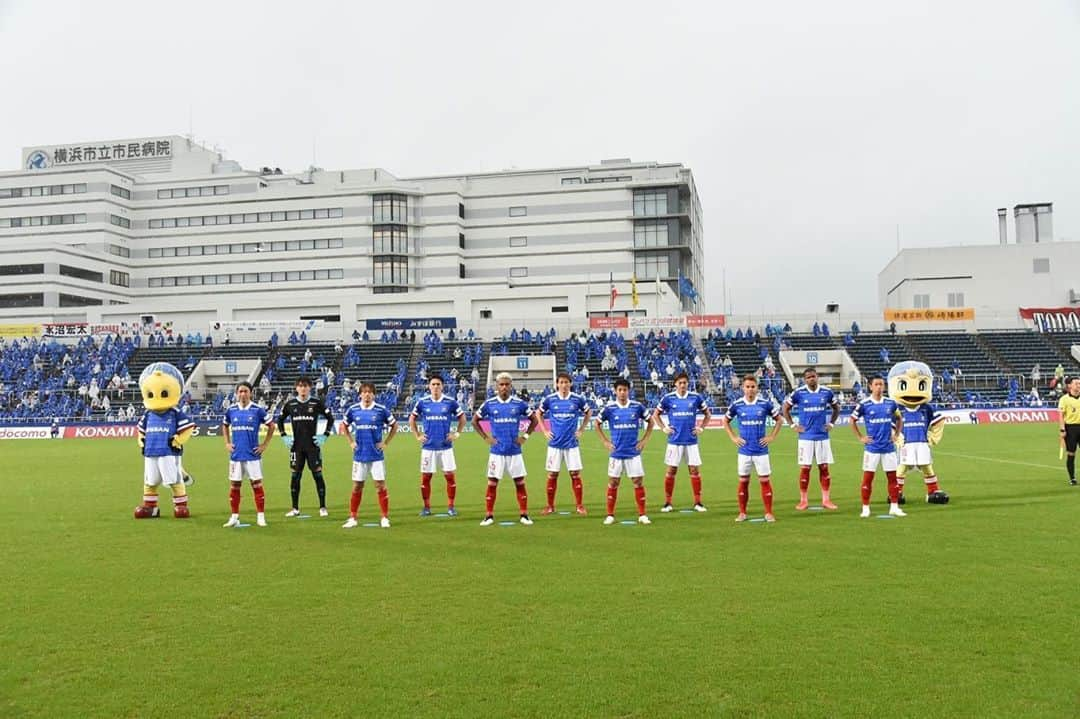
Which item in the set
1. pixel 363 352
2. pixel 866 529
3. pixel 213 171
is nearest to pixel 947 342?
pixel 363 352

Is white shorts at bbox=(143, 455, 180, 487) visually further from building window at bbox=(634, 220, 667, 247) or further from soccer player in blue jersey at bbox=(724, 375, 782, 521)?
building window at bbox=(634, 220, 667, 247)

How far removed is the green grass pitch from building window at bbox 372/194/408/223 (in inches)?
2878

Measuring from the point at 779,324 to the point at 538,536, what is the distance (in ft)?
152

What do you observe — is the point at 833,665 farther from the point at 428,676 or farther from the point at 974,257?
the point at 974,257

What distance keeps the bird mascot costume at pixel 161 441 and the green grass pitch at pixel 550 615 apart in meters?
0.52

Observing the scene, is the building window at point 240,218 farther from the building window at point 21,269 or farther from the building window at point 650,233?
the building window at point 650,233

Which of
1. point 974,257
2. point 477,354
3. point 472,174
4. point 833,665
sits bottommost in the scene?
point 833,665

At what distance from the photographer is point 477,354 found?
5234cm

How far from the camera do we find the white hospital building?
84.5m

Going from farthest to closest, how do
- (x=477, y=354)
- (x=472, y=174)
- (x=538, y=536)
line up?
1. (x=472, y=174)
2. (x=477, y=354)
3. (x=538, y=536)

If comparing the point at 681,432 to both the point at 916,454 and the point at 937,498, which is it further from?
the point at 937,498

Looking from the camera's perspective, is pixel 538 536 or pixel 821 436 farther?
pixel 821 436

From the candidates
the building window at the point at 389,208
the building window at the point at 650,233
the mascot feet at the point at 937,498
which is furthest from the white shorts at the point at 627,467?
the building window at the point at 389,208

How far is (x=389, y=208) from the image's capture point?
85.0 metres
